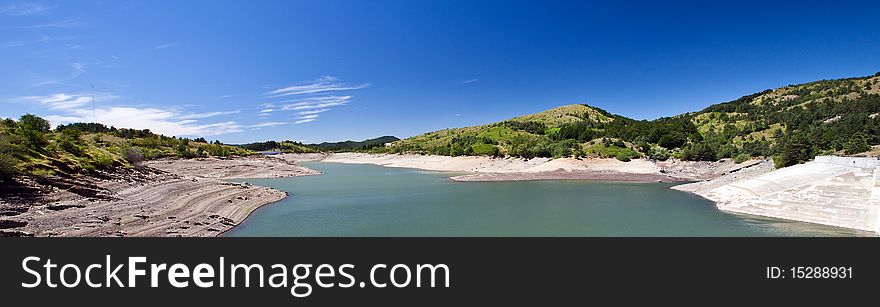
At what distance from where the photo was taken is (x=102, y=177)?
2588 centimetres

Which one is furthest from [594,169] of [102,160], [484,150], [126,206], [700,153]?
[102,160]

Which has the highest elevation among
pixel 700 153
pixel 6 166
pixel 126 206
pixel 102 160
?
pixel 102 160

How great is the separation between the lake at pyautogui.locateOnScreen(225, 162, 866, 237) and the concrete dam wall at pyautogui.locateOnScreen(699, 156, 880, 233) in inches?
52.0

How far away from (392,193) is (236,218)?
53.9 ft

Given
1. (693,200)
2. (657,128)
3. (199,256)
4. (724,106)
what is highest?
(724,106)

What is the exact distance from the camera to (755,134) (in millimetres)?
67625

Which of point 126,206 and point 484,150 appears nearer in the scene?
point 126,206

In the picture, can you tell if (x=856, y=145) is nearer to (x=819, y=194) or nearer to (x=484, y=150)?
(x=819, y=194)

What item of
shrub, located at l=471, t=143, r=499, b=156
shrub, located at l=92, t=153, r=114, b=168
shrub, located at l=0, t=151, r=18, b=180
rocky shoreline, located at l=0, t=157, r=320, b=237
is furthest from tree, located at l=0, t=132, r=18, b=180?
shrub, located at l=471, t=143, r=499, b=156

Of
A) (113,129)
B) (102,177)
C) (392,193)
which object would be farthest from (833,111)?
(113,129)

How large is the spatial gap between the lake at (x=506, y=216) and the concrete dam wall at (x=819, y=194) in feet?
4.34

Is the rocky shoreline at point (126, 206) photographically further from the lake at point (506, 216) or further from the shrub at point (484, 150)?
the shrub at point (484, 150)

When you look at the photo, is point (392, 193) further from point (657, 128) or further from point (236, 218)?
point (657, 128)

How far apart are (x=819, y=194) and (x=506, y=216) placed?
1887 cm
